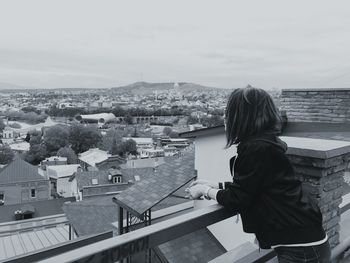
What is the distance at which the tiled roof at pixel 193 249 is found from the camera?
22.8 feet

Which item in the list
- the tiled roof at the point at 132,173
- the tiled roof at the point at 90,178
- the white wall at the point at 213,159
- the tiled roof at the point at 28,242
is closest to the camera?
the white wall at the point at 213,159

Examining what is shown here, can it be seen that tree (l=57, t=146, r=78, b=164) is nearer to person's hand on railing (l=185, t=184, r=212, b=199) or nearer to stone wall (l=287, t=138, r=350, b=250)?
stone wall (l=287, t=138, r=350, b=250)

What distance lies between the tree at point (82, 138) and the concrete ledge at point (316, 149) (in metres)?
62.5

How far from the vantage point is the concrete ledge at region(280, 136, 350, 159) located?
2.16m

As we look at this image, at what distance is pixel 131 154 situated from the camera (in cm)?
5753

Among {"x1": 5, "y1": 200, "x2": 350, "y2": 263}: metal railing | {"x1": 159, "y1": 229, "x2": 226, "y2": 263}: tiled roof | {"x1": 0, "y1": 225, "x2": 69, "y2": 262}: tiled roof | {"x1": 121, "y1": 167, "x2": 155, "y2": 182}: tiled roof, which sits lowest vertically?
{"x1": 121, "y1": 167, "x2": 155, "y2": 182}: tiled roof

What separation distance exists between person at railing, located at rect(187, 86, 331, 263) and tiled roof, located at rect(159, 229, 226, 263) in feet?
17.6

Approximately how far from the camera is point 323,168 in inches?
88.0

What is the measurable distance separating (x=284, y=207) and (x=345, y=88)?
7.71 m

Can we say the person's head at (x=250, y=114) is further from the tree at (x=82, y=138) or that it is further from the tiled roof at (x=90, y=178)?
the tree at (x=82, y=138)

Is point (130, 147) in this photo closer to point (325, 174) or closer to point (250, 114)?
point (325, 174)

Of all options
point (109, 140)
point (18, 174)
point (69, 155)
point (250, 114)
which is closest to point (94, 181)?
point (18, 174)

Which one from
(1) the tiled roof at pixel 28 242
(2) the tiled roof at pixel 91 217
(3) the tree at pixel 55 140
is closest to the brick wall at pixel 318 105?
(2) the tiled roof at pixel 91 217

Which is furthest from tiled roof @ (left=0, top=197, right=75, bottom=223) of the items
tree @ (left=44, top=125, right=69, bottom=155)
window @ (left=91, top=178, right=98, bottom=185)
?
tree @ (left=44, top=125, right=69, bottom=155)
